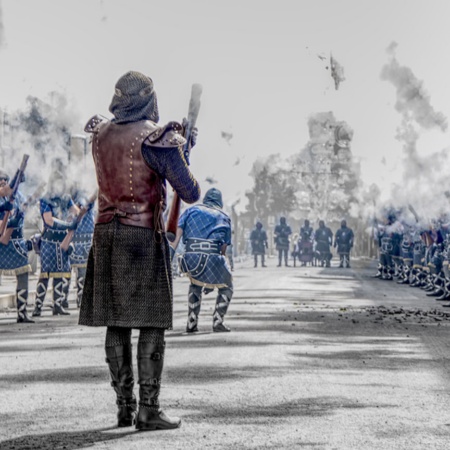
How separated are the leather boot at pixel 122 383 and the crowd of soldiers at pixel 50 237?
8399mm

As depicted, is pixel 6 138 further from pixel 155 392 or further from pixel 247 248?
pixel 155 392

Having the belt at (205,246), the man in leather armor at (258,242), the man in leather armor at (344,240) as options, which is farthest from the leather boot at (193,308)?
the man in leather armor at (258,242)

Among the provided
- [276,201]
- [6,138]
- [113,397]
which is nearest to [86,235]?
[113,397]

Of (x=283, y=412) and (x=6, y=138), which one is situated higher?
(x=6, y=138)

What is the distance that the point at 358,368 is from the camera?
9.88 metres

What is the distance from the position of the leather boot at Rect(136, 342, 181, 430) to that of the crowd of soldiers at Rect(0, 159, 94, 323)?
8469 mm

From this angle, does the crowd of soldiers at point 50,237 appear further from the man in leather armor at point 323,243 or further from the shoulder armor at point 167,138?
the man in leather armor at point 323,243

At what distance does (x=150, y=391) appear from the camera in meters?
6.69

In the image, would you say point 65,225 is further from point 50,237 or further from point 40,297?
point 40,297

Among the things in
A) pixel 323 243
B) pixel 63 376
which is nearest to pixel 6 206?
pixel 63 376

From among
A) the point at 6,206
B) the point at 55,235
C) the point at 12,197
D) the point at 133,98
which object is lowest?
the point at 55,235

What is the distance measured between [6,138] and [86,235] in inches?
1255

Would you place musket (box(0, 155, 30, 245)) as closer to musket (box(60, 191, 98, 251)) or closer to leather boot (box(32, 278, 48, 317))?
musket (box(60, 191, 98, 251))

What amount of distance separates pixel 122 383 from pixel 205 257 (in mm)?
7143
